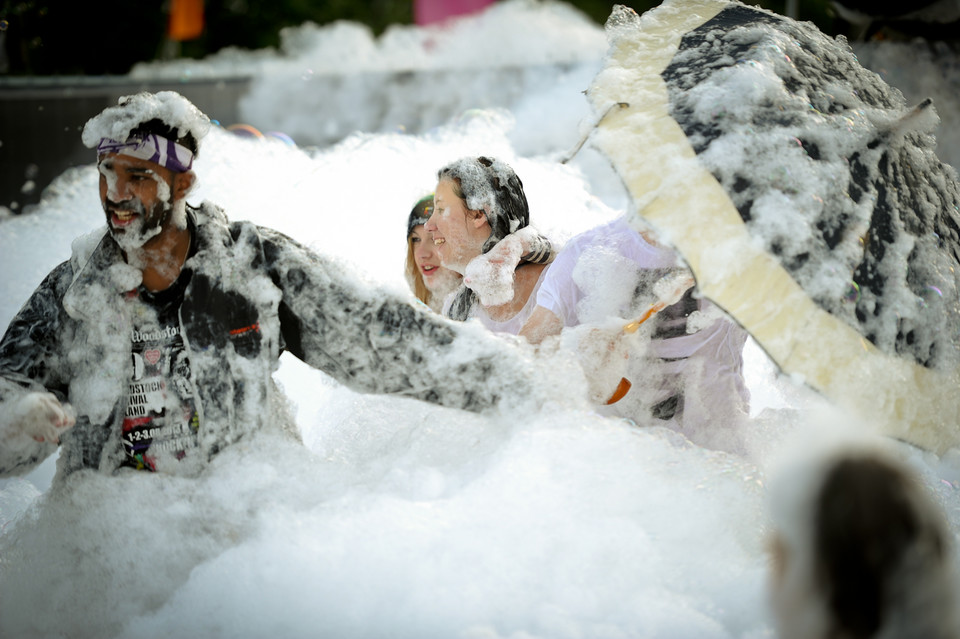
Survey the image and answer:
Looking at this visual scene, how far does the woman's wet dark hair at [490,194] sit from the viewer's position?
3230 mm

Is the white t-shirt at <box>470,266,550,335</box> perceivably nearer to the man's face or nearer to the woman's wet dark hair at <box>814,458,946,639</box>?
the man's face

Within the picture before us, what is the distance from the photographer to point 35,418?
2.18 m

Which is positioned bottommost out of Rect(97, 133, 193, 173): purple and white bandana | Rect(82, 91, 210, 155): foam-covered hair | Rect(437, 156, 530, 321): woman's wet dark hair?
Rect(437, 156, 530, 321): woman's wet dark hair

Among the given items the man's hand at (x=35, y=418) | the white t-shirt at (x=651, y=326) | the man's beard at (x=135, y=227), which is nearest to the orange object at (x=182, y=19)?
the man's beard at (x=135, y=227)

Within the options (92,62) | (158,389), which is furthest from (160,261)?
(92,62)

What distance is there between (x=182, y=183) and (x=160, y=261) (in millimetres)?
236

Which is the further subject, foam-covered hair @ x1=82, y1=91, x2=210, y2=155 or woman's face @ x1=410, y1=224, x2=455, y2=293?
woman's face @ x1=410, y1=224, x2=455, y2=293

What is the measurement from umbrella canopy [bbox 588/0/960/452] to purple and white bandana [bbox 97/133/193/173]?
3.82 feet

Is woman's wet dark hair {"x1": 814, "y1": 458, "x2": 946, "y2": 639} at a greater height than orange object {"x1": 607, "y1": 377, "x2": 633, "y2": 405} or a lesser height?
greater

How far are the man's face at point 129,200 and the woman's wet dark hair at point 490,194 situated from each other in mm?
1203

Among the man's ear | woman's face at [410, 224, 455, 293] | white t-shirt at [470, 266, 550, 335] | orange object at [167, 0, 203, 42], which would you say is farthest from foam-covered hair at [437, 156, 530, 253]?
orange object at [167, 0, 203, 42]

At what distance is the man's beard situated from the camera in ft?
7.74

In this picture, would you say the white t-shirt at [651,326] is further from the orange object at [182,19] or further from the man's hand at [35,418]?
the orange object at [182,19]

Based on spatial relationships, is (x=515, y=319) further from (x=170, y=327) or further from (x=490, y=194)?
(x=170, y=327)
